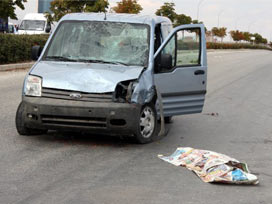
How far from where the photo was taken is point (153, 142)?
8.73 m

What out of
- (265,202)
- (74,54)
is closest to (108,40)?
(74,54)

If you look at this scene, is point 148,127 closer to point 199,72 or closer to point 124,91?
point 124,91

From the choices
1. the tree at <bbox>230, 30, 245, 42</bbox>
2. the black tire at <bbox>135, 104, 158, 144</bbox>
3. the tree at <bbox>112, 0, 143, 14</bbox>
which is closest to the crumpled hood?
the black tire at <bbox>135, 104, 158, 144</bbox>

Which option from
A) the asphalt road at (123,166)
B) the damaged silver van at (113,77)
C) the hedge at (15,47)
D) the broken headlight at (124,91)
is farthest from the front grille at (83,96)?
the hedge at (15,47)

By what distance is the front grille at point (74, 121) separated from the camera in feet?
25.7

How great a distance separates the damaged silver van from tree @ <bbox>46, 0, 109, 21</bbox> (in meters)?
30.8

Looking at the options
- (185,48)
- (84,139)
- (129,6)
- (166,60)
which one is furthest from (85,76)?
(129,6)

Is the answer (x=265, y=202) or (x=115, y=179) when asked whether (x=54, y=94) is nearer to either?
(x=115, y=179)

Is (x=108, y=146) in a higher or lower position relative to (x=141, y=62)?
lower

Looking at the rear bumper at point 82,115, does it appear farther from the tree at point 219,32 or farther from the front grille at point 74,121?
the tree at point 219,32

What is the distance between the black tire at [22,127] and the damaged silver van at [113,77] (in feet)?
0.04

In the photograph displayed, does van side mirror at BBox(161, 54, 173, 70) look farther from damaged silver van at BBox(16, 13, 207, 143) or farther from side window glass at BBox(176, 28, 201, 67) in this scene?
side window glass at BBox(176, 28, 201, 67)

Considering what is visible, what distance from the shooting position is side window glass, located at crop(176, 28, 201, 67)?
9586 millimetres

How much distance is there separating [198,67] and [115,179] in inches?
146
